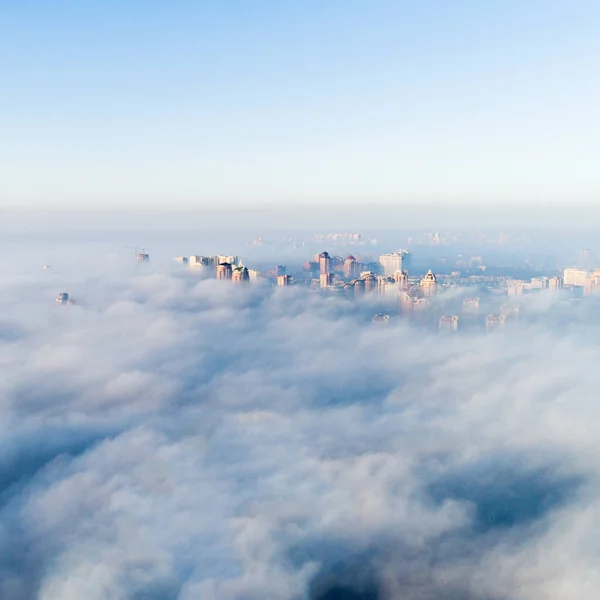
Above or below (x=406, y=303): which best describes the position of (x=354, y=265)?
above

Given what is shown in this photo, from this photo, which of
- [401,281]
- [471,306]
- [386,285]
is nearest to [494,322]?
[471,306]

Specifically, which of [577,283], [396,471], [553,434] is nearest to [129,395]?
[396,471]

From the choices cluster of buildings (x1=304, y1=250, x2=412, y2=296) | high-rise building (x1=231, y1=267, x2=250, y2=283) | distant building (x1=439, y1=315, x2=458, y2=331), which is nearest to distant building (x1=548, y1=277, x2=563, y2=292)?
distant building (x1=439, y1=315, x2=458, y2=331)

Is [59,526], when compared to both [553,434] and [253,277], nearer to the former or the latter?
[553,434]

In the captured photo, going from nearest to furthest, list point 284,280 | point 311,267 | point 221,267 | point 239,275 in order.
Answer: point 239,275 < point 221,267 < point 284,280 < point 311,267

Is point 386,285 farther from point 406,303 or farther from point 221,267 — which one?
point 221,267

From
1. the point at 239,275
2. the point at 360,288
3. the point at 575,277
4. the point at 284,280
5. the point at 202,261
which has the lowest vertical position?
the point at 360,288

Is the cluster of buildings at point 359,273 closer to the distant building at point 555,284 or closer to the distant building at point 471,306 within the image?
the distant building at point 471,306
